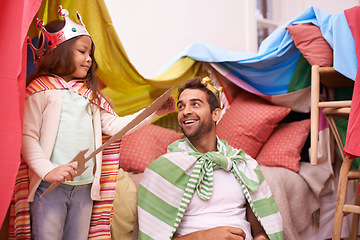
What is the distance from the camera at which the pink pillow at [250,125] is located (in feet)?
7.32

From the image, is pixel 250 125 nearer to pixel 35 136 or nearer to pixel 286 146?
pixel 286 146

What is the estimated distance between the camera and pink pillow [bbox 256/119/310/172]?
2.13 m

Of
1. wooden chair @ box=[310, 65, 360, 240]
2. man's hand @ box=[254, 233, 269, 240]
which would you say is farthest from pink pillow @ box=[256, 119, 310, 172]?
man's hand @ box=[254, 233, 269, 240]

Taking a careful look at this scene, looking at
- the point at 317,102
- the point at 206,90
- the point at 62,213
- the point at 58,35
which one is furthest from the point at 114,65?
the point at 317,102

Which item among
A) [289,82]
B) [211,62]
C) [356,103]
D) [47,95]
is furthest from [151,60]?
[47,95]

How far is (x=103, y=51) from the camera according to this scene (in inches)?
61.7

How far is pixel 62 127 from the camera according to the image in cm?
110

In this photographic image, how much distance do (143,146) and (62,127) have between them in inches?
31.7

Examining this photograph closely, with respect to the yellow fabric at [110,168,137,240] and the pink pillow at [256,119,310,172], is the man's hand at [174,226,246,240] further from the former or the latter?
the pink pillow at [256,119,310,172]

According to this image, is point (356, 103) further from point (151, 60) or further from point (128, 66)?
point (151, 60)

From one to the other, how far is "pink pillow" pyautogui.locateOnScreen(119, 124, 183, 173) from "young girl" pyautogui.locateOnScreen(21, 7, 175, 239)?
0.63 m

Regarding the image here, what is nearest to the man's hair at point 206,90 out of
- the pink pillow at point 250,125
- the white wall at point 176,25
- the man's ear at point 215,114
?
the man's ear at point 215,114

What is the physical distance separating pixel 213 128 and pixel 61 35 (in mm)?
673

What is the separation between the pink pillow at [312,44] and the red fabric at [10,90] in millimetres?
1489
